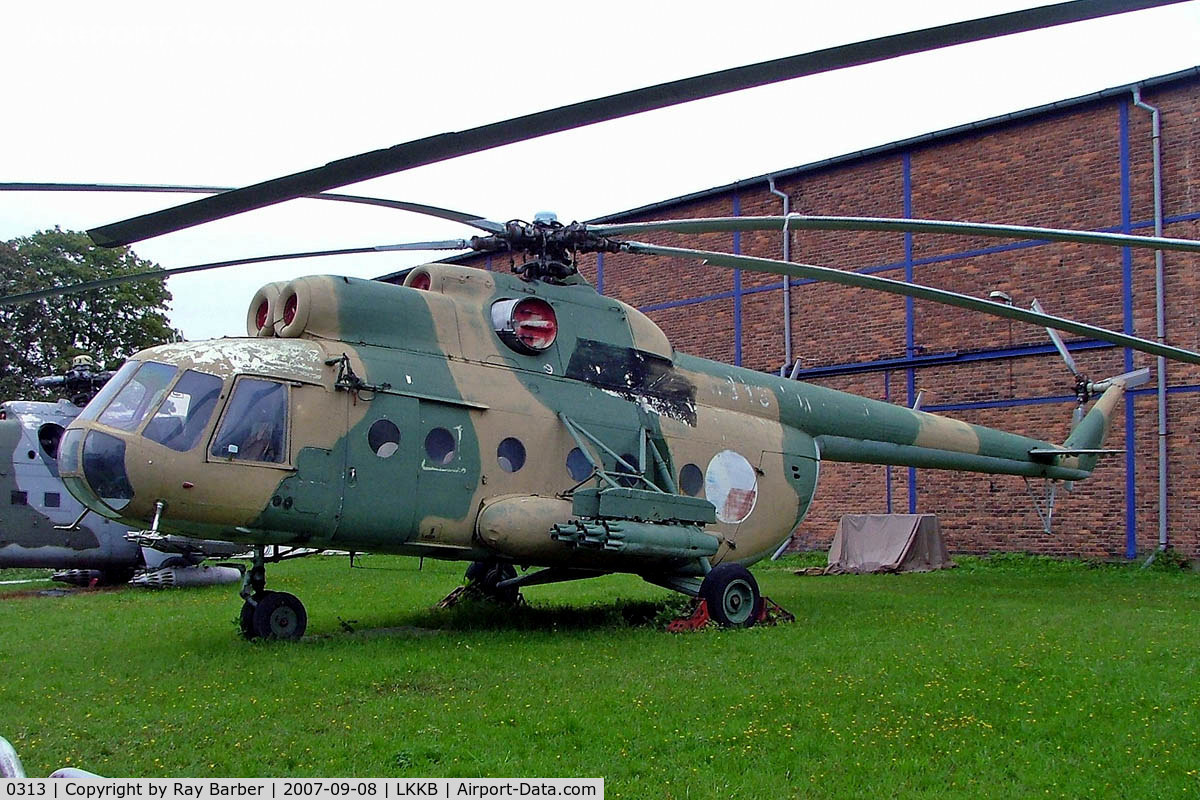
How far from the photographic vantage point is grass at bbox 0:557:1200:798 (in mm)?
5461

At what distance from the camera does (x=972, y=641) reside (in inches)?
375

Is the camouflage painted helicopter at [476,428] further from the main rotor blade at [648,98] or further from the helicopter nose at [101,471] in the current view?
the main rotor blade at [648,98]

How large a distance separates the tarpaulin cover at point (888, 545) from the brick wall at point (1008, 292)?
1.70m

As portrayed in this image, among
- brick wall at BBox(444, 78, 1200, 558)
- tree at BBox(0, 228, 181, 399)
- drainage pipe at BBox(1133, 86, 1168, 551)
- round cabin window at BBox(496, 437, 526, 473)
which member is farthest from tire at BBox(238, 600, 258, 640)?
tree at BBox(0, 228, 181, 399)

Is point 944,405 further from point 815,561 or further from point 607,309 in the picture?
point 607,309

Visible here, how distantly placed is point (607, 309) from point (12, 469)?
1042 cm

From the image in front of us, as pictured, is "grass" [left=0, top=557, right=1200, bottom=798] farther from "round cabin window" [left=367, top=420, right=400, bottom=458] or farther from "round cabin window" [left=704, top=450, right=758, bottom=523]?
"round cabin window" [left=367, top=420, right=400, bottom=458]

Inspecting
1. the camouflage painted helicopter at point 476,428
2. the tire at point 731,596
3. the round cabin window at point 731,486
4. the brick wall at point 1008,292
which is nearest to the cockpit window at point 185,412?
the camouflage painted helicopter at point 476,428

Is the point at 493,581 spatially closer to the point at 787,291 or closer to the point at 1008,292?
the point at 1008,292

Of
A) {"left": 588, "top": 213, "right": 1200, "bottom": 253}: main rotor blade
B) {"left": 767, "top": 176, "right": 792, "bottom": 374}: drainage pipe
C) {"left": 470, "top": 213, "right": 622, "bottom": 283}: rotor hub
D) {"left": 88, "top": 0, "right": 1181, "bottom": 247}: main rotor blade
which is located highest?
{"left": 767, "top": 176, "right": 792, "bottom": 374}: drainage pipe

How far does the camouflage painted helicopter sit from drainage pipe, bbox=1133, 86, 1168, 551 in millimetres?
8440

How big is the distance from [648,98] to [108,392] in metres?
6.29

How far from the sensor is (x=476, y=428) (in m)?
10.1

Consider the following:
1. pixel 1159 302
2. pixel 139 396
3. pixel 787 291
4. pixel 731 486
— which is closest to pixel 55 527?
pixel 139 396
